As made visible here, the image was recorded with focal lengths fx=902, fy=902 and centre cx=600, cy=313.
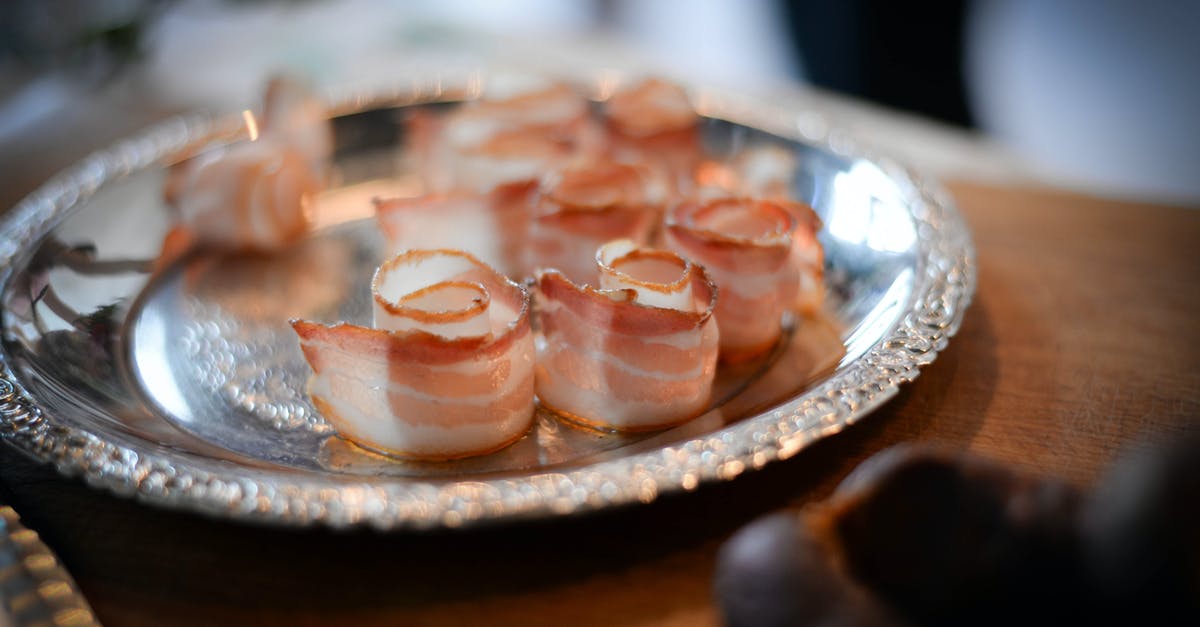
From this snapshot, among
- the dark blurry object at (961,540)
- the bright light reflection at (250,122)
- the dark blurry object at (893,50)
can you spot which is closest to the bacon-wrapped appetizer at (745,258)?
the dark blurry object at (961,540)

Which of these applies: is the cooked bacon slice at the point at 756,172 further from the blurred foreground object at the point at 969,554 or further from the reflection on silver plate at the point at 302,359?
the blurred foreground object at the point at 969,554

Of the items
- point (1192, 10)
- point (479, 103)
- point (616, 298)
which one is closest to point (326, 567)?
point (616, 298)

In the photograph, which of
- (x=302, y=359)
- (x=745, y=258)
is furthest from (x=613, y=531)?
(x=302, y=359)

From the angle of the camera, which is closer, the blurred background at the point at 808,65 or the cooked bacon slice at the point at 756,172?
the cooked bacon slice at the point at 756,172

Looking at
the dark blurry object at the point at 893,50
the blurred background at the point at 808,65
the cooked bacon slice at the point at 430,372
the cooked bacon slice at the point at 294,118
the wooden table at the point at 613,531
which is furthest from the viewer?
the dark blurry object at the point at 893,50

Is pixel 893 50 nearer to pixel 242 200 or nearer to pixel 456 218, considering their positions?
pixel 456 218

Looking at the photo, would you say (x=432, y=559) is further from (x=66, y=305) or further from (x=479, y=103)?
(x=479, y=103)

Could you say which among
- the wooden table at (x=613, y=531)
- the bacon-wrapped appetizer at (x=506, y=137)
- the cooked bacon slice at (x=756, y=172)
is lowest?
the wooden table at (x=613, y=531)
